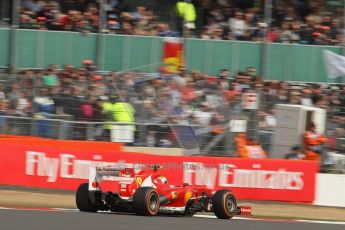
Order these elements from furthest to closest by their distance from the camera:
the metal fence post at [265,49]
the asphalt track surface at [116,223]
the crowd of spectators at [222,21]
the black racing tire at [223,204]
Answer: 1. the metal fence post at [265,49]
2. the crowd of spectators at [222,21]
3. the black racing tire at [223,204]
4. the asphalt track surface at [116,223]

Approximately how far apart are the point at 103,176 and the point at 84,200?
16.9 inches

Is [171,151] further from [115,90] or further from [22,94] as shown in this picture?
[22,94]

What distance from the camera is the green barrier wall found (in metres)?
21.1

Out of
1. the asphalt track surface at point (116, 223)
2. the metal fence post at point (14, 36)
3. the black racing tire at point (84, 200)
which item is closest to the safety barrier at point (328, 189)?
the asphalt track surface at point (116, 223)

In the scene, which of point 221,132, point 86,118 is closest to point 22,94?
point 86,118

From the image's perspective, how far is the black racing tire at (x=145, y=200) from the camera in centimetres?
1080

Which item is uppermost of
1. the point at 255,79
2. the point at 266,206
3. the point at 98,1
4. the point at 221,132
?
the point at 98,1

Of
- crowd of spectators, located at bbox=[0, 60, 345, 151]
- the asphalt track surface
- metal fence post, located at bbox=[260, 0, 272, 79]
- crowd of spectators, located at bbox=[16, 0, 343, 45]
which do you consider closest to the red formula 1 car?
the asphalt track surface

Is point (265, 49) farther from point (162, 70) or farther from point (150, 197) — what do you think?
point (150, 197)

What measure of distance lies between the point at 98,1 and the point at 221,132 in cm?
620

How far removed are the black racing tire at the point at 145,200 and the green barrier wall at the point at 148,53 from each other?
32.9 ft

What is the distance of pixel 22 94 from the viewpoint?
53.4 feet

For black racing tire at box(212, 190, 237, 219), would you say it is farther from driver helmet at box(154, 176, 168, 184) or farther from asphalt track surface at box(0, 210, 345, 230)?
driver helmet at box(154, 176, 168, 184)

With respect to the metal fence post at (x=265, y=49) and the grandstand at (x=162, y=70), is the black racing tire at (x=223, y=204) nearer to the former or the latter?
the grandstand at (x=162, y=70)
